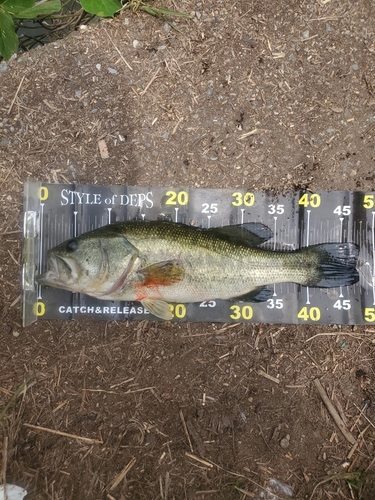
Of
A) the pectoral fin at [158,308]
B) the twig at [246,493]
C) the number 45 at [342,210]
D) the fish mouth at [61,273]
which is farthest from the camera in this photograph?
the number 45 at [342,210]

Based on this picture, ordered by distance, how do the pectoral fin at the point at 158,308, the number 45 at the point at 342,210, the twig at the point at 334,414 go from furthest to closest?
the number 45 at the point at 342,210
the twig at the point at 334,414
the pectoral fin at the point at 158,308

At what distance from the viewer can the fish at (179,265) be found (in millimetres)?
3326

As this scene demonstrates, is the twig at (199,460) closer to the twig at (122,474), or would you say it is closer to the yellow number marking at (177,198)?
the twig at (122,474)

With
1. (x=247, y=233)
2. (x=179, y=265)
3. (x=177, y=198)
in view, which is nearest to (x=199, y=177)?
(x=177, y=198)

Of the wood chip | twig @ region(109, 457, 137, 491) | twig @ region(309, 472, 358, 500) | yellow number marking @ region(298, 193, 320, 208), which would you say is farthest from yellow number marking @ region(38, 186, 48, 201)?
twig @ region(309, 472, 358, 500)

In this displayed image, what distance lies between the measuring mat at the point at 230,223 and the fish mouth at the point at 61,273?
1.56ft

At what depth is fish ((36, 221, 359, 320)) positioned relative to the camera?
333 cm

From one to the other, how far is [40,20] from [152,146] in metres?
2.36

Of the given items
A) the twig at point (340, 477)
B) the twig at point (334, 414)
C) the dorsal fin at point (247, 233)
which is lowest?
the twig at point (340, 477)

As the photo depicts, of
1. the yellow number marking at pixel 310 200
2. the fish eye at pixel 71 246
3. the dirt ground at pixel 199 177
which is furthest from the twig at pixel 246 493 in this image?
the yellow number marking at pixel 310 200

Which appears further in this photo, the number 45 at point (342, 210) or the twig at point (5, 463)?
the number 45 at point (342, 210)

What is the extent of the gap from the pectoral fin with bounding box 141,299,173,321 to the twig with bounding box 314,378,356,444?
1.65m

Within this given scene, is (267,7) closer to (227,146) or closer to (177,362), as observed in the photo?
(227,146)

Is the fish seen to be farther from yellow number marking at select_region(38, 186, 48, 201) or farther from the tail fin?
yellow number marking at select_region(38, 186, 48, 201)
